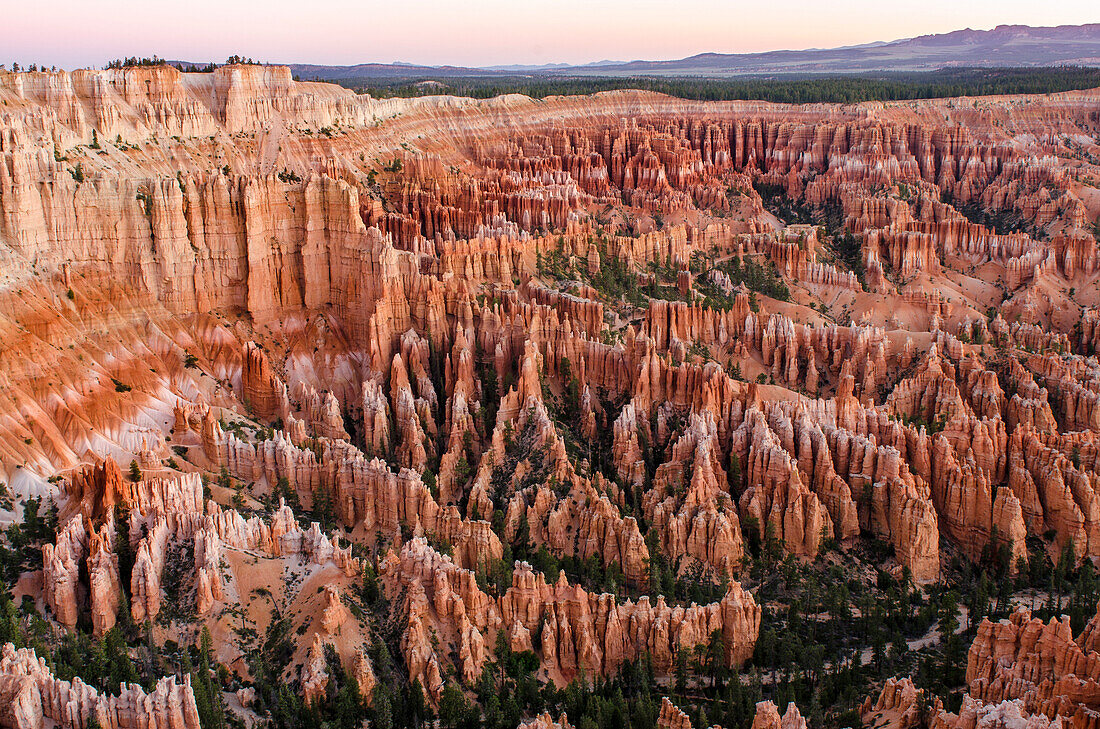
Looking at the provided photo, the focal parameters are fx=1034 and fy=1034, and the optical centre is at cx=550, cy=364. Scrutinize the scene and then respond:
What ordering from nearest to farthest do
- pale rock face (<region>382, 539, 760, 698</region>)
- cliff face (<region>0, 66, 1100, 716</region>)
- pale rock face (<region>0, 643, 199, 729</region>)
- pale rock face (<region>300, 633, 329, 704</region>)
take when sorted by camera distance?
pale rock face (<region>0, 643, 199, 729</region>)
pale rock face (<region>300, 633, 329, 704</region>)
pale rock face (<region>382, 539, 760, 698</region>)
cliff face (<region>0, 66, 1100, 716</region>)


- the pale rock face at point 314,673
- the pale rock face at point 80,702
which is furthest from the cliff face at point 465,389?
the pale rock face at point 80,702

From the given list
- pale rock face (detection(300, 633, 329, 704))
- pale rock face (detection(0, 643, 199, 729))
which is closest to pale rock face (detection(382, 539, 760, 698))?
pale rock face (detection(300, 633, 329, 704))

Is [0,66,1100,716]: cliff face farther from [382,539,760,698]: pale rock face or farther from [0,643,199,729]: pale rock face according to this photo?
[0,643,199,729]: pale rock face

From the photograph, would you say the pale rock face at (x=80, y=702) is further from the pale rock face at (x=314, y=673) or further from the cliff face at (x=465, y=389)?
the pale rock face at (x=314, y=673)

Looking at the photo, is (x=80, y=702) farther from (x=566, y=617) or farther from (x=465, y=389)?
(x=465, y=389)

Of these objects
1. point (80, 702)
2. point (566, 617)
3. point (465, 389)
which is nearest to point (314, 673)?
point (80, 702)

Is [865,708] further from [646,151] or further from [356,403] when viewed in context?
[646,151]

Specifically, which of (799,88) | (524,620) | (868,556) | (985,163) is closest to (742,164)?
(985,163)

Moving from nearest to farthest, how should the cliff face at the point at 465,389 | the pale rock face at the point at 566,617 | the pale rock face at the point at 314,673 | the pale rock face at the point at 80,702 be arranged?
the pale rock face at the point at 80,702 < the pale rock face at the point at 314,673 < the pale rock face at the point at 566,617 < the cliff face at the point at 465,389
